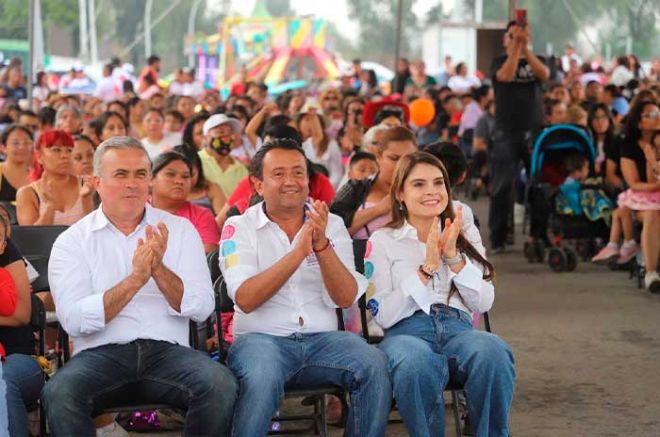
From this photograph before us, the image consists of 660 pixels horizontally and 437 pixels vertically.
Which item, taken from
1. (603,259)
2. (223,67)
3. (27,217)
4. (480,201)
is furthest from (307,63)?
(27,217)

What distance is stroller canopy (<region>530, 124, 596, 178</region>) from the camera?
12.4 m

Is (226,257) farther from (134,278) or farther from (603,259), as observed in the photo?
(603,259)

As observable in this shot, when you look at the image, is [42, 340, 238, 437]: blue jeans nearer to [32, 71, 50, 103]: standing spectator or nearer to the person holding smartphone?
the person holding smartphone

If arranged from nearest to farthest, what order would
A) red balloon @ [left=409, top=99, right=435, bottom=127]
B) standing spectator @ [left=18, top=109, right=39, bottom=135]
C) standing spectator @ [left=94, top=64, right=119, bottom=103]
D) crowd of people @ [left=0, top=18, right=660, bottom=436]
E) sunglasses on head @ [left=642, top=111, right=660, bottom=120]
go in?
crowd of people @ [left=0, top=18, right=660, bottom=436] < sunglasses on head @ [left=642, top=111, right=660, bottom=120] < standing spectator @ [left=18, top=109, right=39, bottom=135] < red balloon @ [left=409, top=99, right=435, bottom=127] < standing spectator @ [left=94, top=64, right=119, bottom=103]

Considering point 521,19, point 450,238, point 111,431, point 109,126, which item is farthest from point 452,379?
A: point 521,19

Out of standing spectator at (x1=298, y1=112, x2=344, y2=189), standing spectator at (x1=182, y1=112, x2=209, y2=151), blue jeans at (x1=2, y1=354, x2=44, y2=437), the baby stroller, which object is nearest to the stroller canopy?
the baby stroller

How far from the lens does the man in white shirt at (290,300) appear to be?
5.62 meters

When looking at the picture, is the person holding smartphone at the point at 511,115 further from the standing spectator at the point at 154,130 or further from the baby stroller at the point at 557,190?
the standing spectator at the point at 154,130

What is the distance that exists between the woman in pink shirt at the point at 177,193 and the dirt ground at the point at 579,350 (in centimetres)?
105

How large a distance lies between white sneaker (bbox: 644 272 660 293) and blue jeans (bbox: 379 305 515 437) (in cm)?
536

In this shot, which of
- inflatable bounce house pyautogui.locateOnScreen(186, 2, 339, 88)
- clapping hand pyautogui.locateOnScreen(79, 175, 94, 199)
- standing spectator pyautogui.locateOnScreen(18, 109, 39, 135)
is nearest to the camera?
clapping hand pyautogui.locateOnScreen(79, 175, 94, 199)

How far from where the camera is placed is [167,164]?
7.41m

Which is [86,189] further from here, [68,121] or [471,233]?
[68,121]

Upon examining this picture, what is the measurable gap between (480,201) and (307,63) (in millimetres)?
42469
